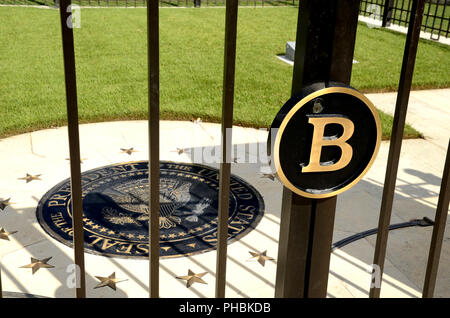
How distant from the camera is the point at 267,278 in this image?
3266 millimetres

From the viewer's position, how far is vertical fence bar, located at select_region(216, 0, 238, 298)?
3.37 feet

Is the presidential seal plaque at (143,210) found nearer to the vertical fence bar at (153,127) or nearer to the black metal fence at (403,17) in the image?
the vertical fence bar at (153,127)

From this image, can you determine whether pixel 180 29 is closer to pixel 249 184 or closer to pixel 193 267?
pixel 249 184

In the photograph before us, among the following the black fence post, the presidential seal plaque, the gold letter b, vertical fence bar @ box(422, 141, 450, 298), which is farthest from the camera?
the black fence post

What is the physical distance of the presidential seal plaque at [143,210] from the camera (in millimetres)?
3584

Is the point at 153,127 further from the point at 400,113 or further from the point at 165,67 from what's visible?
the point at 165,67

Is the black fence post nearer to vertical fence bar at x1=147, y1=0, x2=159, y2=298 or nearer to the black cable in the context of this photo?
the black cable

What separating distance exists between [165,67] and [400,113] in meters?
7.34

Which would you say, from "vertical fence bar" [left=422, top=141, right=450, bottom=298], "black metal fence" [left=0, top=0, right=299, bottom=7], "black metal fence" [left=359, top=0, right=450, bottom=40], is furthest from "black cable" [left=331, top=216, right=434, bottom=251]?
"black metal fence" [left=0, top=0, right=299, bottom=7]

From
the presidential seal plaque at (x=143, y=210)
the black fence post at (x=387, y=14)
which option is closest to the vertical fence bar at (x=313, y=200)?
the presidential seal plaque at (x=143, y=210)

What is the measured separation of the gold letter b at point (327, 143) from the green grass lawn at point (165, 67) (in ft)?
15.8

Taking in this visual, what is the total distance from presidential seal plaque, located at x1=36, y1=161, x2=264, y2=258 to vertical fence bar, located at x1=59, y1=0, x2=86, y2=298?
2349 millimetres

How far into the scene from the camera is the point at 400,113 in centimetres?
124
